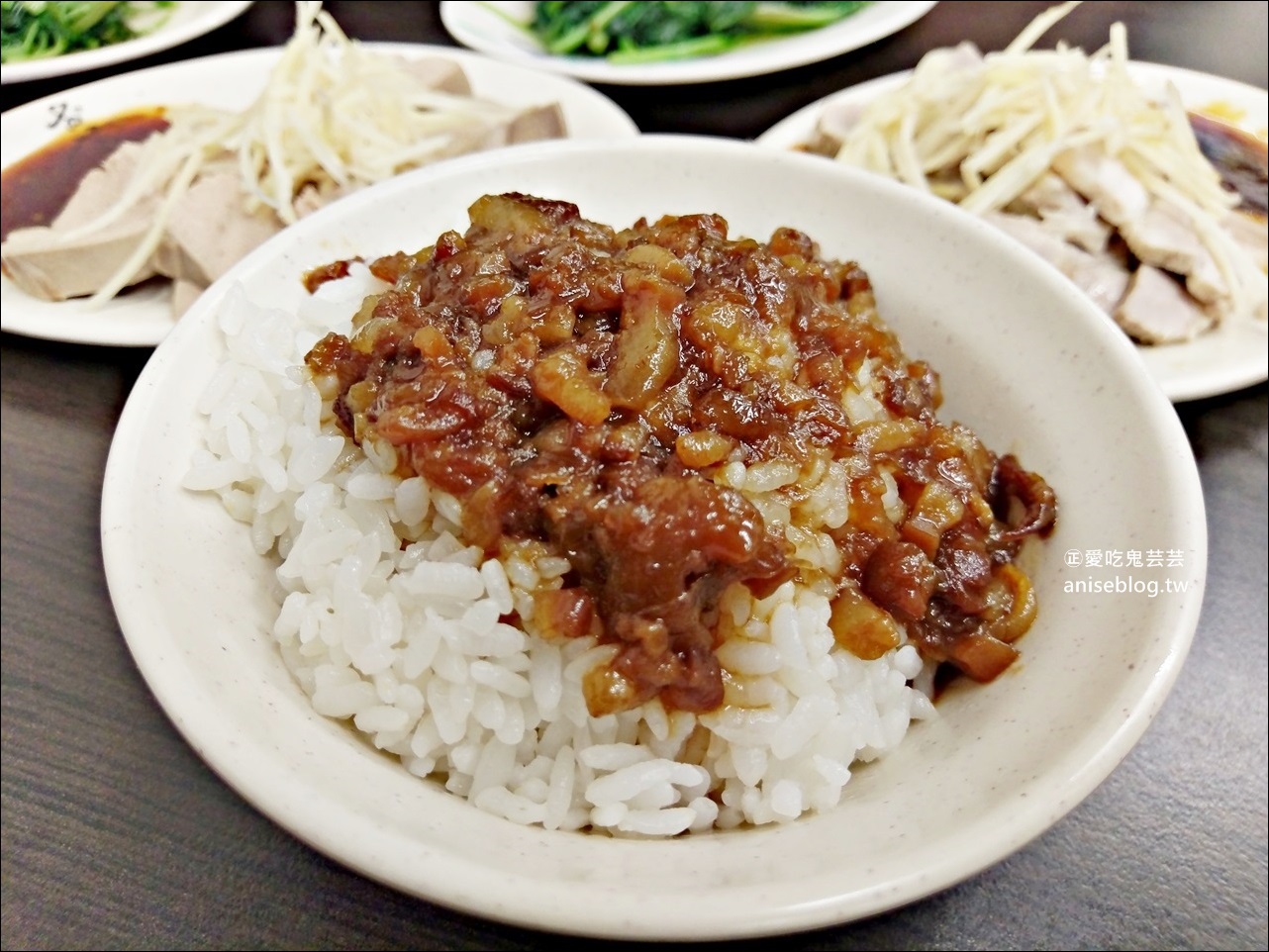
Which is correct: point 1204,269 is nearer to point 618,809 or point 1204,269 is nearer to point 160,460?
point 618,809

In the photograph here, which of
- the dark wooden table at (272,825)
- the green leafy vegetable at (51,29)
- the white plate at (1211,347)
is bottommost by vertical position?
the dark wooden table at (272,825)

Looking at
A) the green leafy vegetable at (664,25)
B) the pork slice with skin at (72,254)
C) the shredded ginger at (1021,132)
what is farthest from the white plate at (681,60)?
the pork slice with skin at (72,254)

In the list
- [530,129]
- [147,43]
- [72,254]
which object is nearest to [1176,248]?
[530,129]

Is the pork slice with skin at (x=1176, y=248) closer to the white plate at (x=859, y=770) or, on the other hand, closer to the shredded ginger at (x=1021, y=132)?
the shredded ginger at (x=1021, y=132)

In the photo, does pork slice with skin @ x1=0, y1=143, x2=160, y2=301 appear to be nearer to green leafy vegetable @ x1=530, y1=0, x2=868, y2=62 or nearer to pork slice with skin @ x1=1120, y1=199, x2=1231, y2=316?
green leafy vegetable @ x1=530, y1=0, x2=868, y2=62

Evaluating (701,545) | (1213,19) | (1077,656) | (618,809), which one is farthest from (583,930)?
(1213,19)

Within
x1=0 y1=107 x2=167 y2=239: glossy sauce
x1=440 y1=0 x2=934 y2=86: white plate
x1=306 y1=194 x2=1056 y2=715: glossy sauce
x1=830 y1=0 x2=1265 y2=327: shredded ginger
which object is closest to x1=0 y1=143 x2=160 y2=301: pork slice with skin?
x1=0 y1=107 x2=167 y2=239: glossy sauce
